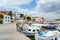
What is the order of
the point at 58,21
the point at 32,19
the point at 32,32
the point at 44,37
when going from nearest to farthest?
the point at 44,37
the point at 32,32
the point at 58,21
the point at 32,19

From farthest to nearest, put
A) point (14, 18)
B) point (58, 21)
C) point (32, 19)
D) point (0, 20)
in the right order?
point (0, 20), point (14, 18), point (32, 19), point (58, 21)

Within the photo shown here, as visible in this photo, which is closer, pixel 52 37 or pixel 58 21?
pixel 52 37

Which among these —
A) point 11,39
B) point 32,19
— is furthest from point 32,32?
point 32,19

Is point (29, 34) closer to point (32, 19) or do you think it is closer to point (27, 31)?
point (27, 31)

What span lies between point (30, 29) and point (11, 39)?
871 millimetres

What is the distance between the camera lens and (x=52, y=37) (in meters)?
2.70

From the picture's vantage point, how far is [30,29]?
13.7 feet

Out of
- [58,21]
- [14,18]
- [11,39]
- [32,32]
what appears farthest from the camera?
[14,18]

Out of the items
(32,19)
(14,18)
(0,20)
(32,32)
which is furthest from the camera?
(0,20)

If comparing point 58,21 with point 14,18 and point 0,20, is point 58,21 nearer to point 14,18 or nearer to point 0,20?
point 14,18

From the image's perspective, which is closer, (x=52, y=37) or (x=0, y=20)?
(x=52, y=37)

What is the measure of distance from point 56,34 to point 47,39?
27 centimetres

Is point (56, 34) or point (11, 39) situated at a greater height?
point (56, 34)

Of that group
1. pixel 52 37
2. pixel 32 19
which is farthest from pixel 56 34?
pixel 32 19
